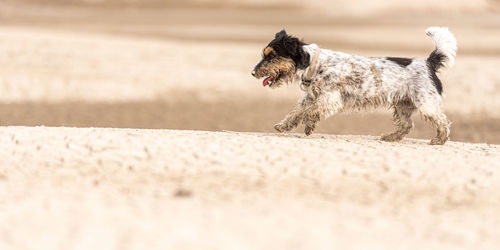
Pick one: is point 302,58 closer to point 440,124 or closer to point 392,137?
point 392,137

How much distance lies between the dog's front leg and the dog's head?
0.40 m

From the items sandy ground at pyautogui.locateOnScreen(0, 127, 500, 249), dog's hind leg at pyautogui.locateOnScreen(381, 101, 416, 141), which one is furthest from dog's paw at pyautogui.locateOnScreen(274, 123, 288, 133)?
dog's hind leg at pyautogui.locateOnScreen(381, 101, 416, 141)

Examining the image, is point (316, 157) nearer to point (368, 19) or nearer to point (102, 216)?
point (102, 216)

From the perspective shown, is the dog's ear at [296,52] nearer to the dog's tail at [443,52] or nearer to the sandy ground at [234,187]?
the sandy ground at [234,187]

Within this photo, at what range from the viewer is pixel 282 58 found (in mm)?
6656

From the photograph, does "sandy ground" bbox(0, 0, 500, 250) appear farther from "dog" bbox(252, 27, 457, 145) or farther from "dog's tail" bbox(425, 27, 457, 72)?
"dog's tail" bbox(425, 27, 457, 72)

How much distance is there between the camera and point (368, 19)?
36.7 meters

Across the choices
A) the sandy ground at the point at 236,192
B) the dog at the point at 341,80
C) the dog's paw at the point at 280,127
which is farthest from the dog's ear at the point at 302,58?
the sandy ground at the point at 236,192

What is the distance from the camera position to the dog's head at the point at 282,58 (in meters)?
6.64

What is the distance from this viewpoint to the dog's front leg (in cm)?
688

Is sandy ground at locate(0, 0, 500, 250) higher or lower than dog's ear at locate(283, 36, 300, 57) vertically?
lower

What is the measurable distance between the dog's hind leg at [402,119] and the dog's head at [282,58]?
1274 millimetres

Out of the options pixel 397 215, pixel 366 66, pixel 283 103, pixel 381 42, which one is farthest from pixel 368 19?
pixel 397 215

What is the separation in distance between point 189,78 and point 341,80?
932 cm
